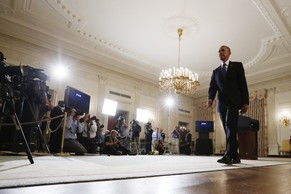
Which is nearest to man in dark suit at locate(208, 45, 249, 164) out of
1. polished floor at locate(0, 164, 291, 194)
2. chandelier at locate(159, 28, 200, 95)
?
polished floor at locate(0, 164, 291, 194)

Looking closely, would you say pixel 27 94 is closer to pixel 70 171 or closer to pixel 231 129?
pixel 70 171

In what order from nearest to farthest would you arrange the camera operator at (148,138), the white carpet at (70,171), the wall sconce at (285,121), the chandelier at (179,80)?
1. the white carpet at (70,171)
2. the chandelier at (179,80)
3. the wall sconce at (285,121)
4. the camera operator at (148,138)

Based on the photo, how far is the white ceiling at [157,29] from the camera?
4.92 metres

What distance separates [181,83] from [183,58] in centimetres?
205

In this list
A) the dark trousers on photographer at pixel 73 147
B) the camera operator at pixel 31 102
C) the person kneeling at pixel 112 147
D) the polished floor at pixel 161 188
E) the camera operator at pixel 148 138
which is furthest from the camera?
the camera operator at pixel 148 138

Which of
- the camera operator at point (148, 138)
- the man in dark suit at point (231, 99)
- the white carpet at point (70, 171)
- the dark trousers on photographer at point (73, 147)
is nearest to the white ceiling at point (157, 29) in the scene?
the camera operator at point (148, 138)

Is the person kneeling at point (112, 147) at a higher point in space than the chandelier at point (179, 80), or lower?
lower

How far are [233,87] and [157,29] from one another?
384 centimetres

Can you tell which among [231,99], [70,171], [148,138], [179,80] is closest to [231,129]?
[231,99]

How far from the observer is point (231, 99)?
2.33 m

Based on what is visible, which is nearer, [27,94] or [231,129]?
[231,129]

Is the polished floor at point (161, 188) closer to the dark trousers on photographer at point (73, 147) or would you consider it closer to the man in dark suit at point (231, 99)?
the man in dark suit at point (231, 99)

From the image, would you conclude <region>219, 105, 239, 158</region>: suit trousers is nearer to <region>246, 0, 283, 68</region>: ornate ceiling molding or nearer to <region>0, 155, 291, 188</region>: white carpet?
<region>0, 155, 291, 188</region>: white carpet

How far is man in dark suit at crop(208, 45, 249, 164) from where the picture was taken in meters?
2.32
